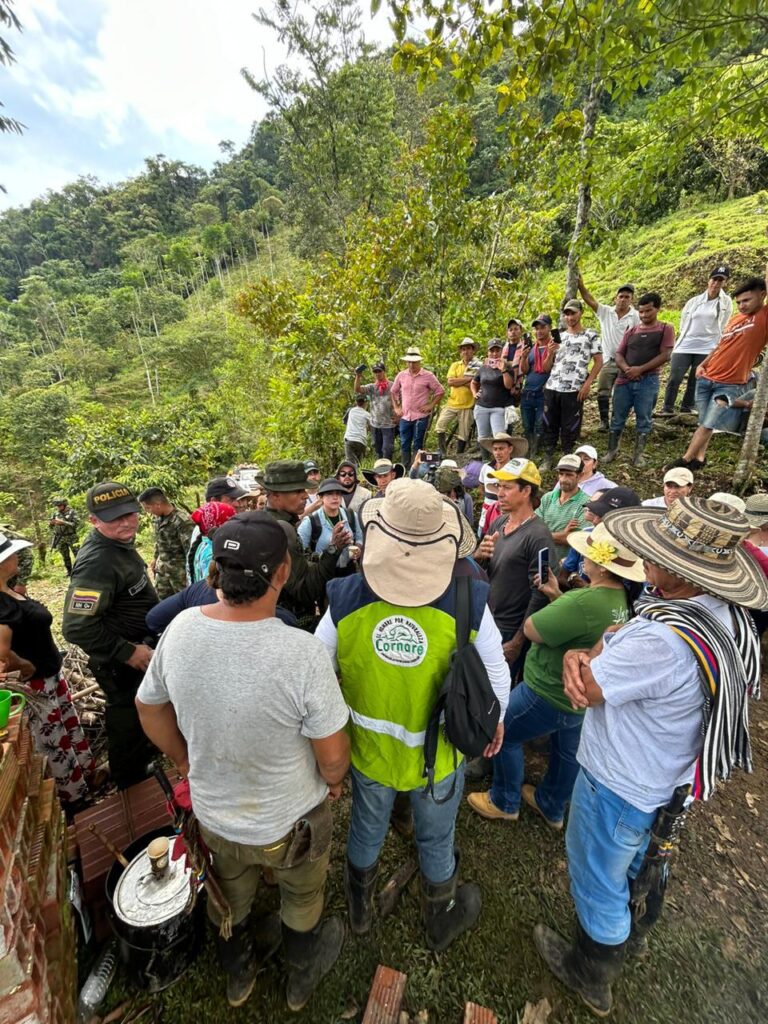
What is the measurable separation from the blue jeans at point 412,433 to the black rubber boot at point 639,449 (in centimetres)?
320

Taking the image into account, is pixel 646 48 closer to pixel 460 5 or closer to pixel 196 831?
pixel 460 5

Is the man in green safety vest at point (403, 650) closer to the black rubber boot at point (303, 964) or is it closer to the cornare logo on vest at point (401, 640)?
the cornare logo on vest at point (401, 640)

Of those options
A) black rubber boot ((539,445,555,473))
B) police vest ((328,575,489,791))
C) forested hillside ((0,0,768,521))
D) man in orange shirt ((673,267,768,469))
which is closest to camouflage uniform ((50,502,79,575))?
forested hillside ((0,0,768,521))

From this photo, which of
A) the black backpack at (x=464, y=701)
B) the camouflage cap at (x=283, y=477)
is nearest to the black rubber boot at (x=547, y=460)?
the camouflage cap at (x=283, y=477)

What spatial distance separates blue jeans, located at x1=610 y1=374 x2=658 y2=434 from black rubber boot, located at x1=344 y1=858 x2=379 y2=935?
5972mm

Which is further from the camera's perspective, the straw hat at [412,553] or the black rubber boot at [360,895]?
the black rubber boot at [360,895]

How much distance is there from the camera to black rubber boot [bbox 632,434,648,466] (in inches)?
244

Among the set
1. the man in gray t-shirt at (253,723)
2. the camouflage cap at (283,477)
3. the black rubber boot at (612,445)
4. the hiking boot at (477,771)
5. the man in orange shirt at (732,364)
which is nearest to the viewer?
the man in gray t-shirt at (253,723)

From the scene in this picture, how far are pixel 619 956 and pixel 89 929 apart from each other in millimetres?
2535

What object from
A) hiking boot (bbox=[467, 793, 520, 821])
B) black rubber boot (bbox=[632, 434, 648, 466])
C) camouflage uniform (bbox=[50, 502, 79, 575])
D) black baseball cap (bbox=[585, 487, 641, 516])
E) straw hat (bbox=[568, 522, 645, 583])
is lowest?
camouflage uniform (bbox=[50, 502, 79, 575])

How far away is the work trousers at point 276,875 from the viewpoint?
1.81 meters

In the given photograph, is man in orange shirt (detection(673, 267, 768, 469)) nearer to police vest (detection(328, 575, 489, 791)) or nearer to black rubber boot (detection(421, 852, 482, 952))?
police vest (detection(328, 575, 489, 791))

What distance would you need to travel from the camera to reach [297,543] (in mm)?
3225

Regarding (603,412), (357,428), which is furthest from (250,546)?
(603,412)
